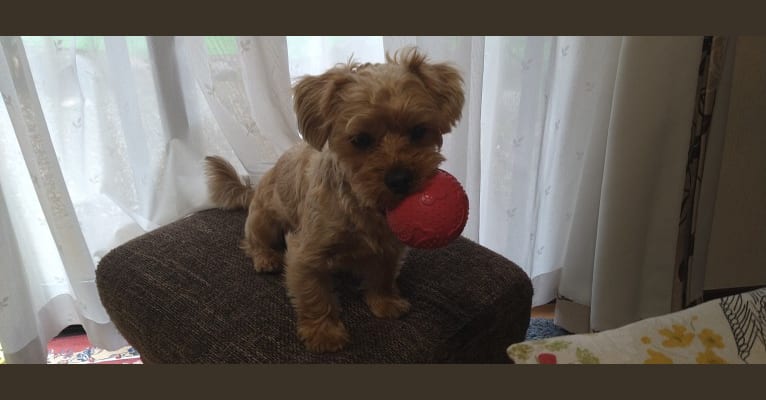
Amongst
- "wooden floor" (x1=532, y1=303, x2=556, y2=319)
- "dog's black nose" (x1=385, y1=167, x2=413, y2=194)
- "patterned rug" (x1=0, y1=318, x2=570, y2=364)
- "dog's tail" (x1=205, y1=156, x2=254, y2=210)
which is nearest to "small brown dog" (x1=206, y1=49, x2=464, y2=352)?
"dog's black nose" (x1=385, y1=167, x2=413, y2=194)

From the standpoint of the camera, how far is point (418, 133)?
122 centimetres

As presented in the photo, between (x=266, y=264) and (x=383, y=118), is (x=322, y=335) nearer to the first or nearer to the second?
(x=266, y=264)

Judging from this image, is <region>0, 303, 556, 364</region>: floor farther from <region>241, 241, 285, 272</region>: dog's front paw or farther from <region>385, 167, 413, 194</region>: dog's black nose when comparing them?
<region>385, 167, 413, 194</region>: dog's black nose

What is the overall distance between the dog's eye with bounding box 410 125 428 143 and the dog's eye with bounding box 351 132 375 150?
95mm

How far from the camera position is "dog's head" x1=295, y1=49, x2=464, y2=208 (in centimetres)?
116

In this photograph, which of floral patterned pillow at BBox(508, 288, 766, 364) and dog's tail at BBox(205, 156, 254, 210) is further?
dog's tail at BBox(205, 156, 254, 210)

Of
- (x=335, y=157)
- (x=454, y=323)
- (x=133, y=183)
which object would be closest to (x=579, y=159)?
(x=454, y=323)

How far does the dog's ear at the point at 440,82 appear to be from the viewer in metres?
1.26

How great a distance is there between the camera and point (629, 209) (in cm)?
174

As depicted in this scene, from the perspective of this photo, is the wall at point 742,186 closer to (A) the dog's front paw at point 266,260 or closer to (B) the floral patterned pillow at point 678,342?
(B) the floral patterned pillow at point 678,342

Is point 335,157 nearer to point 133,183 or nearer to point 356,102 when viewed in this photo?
point 356,102

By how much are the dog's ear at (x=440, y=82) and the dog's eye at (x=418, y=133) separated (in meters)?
0.07

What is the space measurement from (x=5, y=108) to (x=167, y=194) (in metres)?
0.55

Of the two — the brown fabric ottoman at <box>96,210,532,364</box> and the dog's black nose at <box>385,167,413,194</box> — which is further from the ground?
the dog's black nose at <box>385,167,413,194</box>
